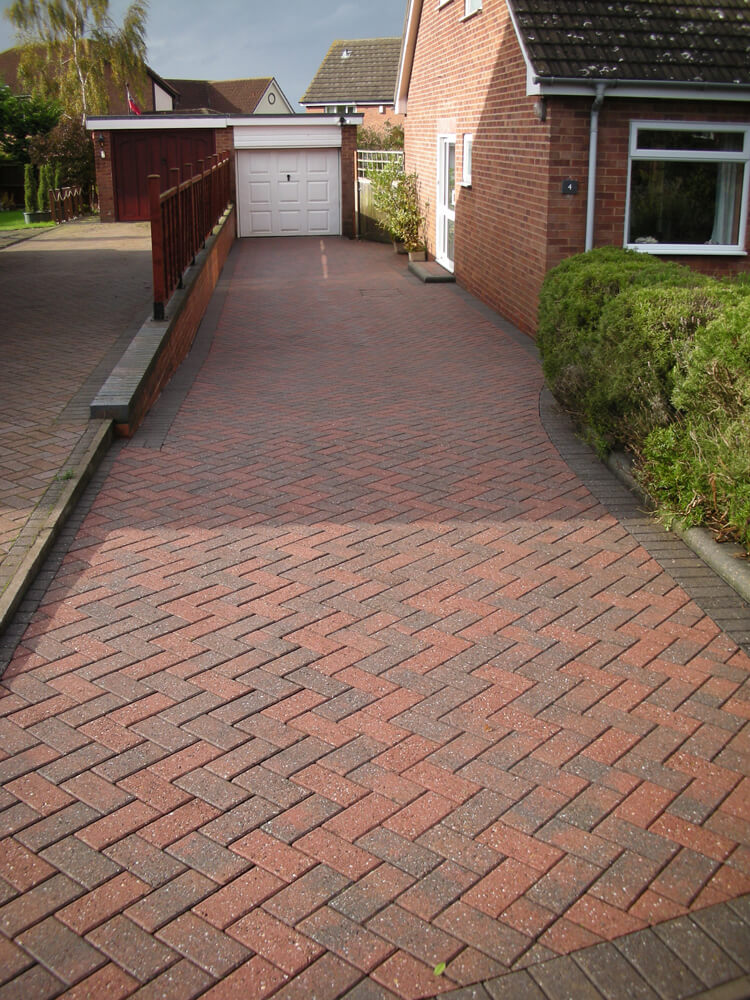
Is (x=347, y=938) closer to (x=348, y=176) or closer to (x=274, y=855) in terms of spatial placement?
(x=274, y=855)

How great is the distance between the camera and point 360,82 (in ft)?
165

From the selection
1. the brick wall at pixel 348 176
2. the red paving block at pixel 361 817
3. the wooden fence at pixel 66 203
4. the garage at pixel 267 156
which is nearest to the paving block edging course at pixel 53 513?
the red paving block at pixel 361 817

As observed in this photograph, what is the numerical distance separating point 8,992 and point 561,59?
10.7 metres

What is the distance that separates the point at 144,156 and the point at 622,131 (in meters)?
18.9

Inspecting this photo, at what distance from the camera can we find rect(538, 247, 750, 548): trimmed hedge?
5855 millimetres

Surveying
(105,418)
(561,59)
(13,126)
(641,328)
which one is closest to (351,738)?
(641,328)

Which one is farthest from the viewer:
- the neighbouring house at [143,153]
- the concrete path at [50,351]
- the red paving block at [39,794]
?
the neighbouring house at [143,153]

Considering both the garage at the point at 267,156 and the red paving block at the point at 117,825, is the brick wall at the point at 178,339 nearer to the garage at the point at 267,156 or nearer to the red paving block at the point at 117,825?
the red paving block at the point at 117,825

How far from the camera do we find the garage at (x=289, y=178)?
2572 centimetres

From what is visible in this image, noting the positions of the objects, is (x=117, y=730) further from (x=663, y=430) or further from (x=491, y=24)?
(x=491, y=24)

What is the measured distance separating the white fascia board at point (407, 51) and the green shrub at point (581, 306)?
13004mm

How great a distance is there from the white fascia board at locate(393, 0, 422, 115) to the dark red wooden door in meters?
6.08

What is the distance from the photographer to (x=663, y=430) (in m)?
6.72

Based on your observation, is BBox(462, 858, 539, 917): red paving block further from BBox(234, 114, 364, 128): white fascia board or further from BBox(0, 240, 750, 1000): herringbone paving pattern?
BBox(234, 114, 364, 128): white fascia board
